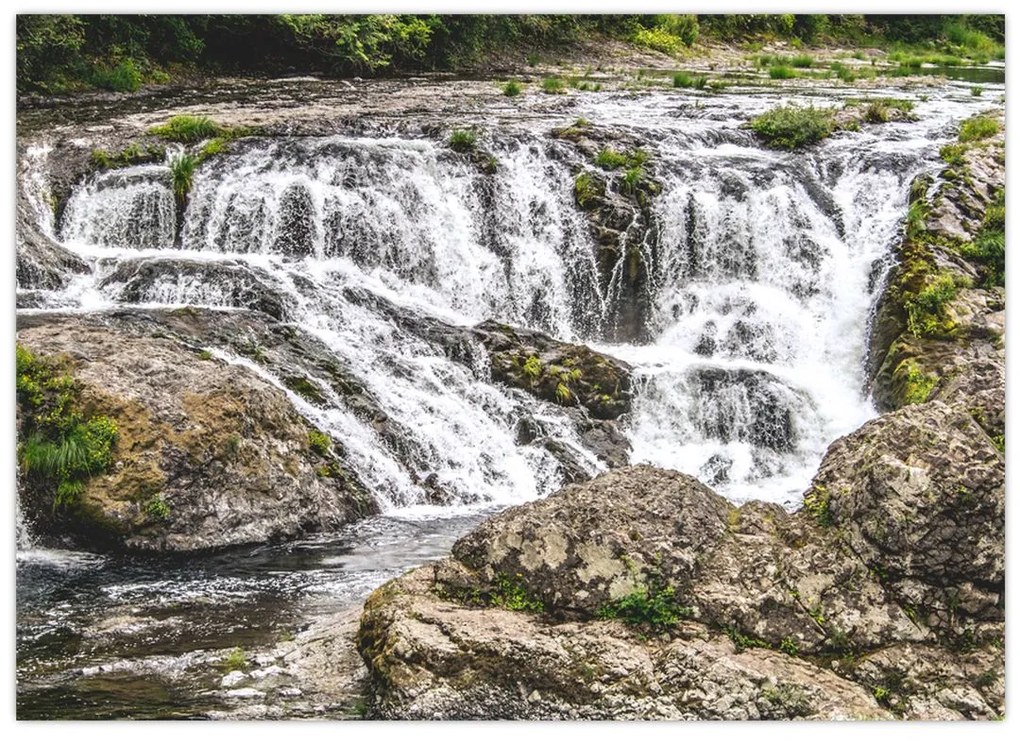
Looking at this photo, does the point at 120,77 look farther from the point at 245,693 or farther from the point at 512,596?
the point at 512,596

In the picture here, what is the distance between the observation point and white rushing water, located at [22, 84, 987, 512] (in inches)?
382

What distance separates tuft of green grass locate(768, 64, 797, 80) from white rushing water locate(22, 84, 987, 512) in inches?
36.0

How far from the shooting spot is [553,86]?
15016mm

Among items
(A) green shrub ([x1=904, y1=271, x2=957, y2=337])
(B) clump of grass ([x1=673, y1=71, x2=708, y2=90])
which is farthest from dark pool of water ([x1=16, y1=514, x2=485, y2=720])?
(B) clump of grass ([x1=673, y1=71, x2=708, y2=90])

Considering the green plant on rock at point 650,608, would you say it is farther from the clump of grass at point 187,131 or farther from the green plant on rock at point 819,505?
the clump of grass at point 187,131

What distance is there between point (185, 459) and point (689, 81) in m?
10.2

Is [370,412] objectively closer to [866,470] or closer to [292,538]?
[292,538]

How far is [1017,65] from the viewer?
6.46 meters

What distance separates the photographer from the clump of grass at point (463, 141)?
41.4 ft

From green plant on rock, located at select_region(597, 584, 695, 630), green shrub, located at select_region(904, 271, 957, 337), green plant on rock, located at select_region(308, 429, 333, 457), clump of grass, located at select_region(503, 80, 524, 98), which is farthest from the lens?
clump of grass, located at select_region(503, 80, 524, 98)

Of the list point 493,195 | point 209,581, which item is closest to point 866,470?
point 209,581

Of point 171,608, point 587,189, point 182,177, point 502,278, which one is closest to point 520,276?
point 502,278

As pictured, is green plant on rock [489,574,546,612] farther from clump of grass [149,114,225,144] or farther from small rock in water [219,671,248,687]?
clump of grass [149,114,225,144]

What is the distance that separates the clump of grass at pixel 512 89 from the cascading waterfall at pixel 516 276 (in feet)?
6.43
